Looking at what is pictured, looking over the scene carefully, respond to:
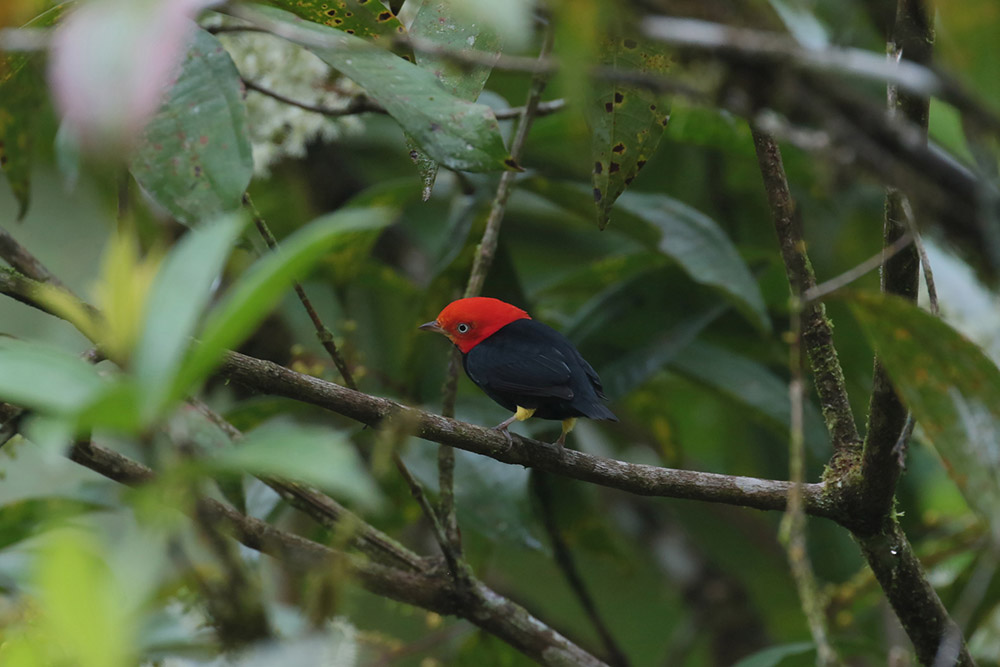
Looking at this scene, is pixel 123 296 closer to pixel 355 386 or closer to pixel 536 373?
pixel 355 386

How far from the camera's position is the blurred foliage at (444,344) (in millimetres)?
742

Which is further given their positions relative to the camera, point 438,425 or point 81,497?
point 81,497

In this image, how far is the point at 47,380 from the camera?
73 cm

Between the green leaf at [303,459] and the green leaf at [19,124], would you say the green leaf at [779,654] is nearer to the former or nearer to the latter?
the green leaf at [303,459]

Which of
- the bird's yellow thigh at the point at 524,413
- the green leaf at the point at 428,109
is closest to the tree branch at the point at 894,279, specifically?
the green leaf at the point at 428,109

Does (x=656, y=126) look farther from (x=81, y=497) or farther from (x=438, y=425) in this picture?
(x=81, y=497)

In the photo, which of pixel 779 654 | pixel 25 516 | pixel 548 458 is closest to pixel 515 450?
pixel 548 458

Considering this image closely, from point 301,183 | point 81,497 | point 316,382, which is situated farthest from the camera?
point 301,183

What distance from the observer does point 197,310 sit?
0.74m

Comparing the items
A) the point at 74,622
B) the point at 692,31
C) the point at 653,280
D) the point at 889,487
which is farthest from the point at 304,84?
the point at 74,622

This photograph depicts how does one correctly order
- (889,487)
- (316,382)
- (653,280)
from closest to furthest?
(316,382) → (889,487) → (653,280)

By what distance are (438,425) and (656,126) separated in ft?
2.26

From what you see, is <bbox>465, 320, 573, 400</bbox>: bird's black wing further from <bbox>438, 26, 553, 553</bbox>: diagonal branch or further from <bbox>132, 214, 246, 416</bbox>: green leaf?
<bbox>132, 214, 246, 416</bbox>: green leaf

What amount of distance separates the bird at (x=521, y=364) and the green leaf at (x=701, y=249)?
0.40 metres
